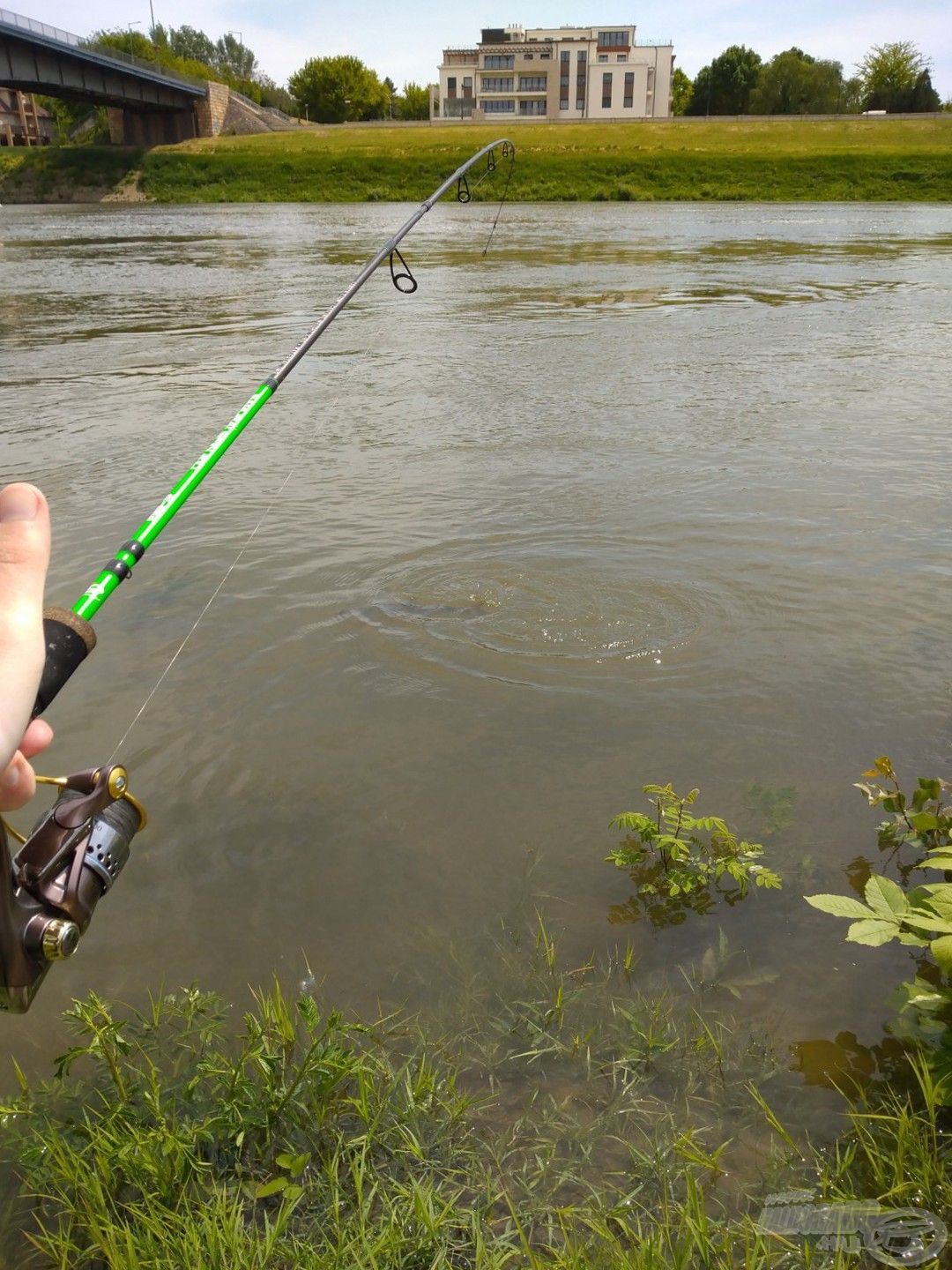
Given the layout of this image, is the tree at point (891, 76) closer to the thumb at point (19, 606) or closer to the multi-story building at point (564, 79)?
the multi-story building at point (564, 79)

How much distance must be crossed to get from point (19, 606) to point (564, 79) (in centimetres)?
13968

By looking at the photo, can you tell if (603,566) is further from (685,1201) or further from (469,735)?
(685,1201)

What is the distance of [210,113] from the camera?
8812 cm

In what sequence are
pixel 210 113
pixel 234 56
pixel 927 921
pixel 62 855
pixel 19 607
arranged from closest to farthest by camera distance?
pixel 19 607
pixel 62 855
pixel 927 921
pixel 210 113
pixel 234 56

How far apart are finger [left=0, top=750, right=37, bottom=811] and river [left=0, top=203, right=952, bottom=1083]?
1.44m

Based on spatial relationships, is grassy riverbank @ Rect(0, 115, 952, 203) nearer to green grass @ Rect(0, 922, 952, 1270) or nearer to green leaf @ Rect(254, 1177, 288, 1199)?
green grass @ Rect(0, 922, 952, 1270)

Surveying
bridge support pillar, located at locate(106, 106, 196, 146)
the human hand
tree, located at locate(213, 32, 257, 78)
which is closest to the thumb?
the human hand

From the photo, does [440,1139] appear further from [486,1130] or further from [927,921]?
[927,921]

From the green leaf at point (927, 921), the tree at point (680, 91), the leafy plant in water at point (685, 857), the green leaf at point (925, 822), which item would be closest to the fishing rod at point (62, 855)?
the leafy plant in water at point (685, 857)

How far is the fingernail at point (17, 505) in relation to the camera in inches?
54.3

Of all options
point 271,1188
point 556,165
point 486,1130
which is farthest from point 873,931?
point 556,165

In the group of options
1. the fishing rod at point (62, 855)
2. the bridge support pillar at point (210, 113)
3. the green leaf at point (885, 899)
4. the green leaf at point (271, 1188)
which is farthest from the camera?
the bridge support pillar at point (210, 113)

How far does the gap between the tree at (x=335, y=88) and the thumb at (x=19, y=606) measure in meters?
132

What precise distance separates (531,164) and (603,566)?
60.4 metres
